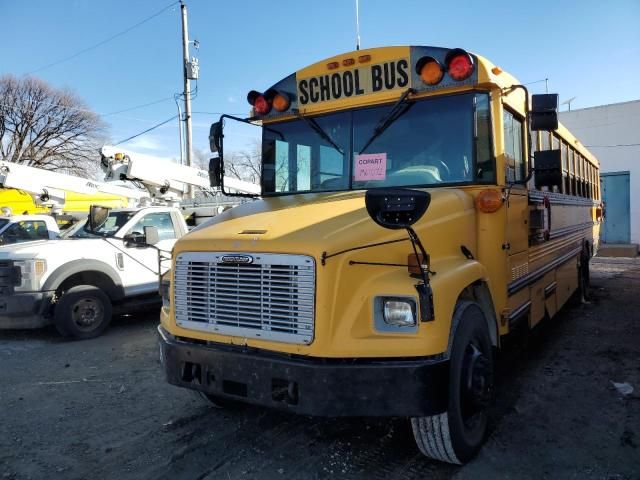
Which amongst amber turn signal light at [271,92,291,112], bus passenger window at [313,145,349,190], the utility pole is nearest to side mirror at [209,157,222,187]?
amber turn signal light at [271,92,291,112]

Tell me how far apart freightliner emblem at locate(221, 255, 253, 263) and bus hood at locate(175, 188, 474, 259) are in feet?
0.13

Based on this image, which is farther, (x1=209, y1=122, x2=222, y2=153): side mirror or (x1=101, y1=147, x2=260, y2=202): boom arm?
(x1=101, y1=147, x2=260, y2=202): boom arm

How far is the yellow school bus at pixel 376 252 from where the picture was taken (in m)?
2.46

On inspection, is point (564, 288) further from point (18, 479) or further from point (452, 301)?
point (18, 479)

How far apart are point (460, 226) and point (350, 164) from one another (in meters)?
0.97

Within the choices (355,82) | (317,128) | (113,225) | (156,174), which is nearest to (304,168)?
(317,128)

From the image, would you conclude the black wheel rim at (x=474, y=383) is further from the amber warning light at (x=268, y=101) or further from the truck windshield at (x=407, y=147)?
the amber warning light at (x=268, y=101)

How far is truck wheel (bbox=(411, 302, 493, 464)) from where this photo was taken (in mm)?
2672

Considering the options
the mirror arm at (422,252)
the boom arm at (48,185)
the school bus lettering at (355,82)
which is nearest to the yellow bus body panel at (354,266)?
the mirror arm at (422,252)

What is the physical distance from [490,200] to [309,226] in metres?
1.28

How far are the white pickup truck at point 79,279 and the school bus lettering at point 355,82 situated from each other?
283 cm

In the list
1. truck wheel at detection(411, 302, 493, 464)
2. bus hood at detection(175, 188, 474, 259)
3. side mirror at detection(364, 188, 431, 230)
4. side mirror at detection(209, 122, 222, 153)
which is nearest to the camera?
side mirror at detection(364, 188, 431, 230)

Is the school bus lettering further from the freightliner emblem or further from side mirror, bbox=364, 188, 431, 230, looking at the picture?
the freightliner emblem

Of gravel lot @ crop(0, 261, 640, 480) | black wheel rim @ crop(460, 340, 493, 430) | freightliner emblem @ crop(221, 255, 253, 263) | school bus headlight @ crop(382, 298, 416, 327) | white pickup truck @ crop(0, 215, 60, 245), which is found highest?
white pickup truck @ crop(0, 215, 60, 245)
